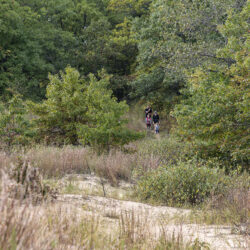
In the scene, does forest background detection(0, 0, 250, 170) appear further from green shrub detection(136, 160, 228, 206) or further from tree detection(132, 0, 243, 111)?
green shrub detection(136, 160, 228, 206)

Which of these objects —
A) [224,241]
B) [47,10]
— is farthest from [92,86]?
[47,10]

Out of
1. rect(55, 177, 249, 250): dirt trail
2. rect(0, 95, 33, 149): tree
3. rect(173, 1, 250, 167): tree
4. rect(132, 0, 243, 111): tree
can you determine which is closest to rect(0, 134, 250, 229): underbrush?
rect(55, 177, 249, 250): dirt trail

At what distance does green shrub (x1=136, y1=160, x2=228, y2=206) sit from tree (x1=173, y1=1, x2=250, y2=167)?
2130 millimetres

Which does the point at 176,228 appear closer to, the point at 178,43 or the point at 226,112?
the point at 226,112

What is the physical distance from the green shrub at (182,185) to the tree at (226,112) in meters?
2.13

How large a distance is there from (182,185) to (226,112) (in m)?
4.00

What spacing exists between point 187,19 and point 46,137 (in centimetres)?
839

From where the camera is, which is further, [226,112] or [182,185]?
[226,112]

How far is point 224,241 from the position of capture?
14.7 ft

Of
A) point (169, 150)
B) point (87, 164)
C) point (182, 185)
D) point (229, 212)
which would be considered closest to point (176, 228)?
point (229, 212)

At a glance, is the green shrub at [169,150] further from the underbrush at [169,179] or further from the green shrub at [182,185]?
the green shrub at [182,185]

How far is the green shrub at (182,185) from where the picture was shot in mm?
7195

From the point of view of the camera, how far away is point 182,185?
7430mm

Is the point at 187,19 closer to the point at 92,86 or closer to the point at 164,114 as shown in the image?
the point at 92,86
